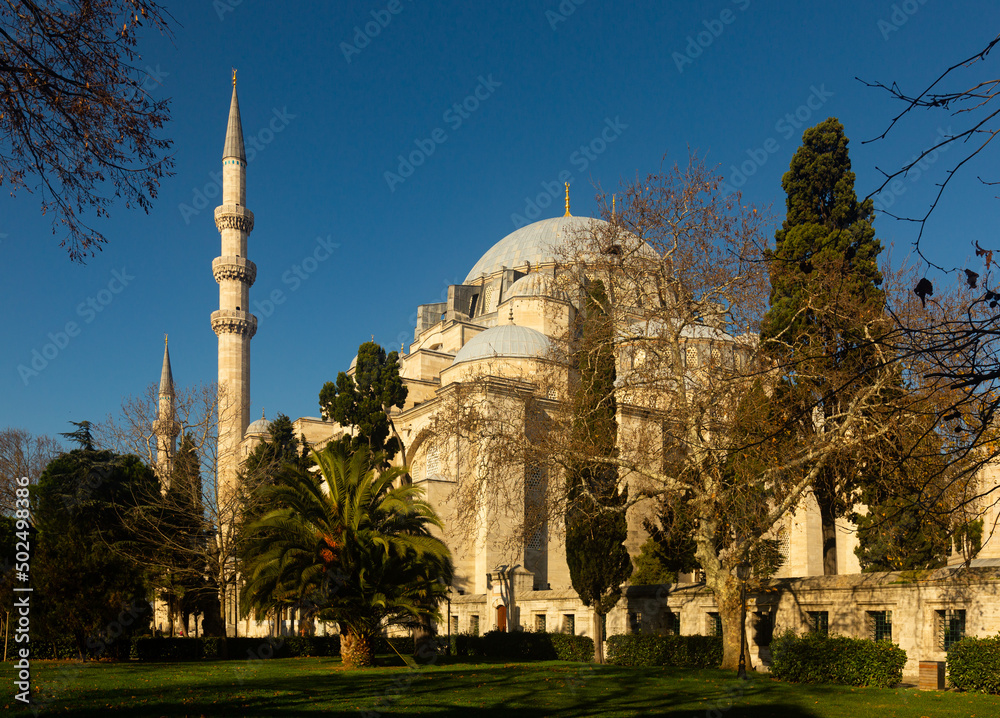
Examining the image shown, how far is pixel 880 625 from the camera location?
49.5ft

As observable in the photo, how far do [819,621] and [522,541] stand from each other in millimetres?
6425

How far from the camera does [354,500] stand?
17.1 m

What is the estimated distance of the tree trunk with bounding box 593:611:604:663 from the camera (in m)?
19.2

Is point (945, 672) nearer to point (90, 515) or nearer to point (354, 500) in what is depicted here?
point (354, 500)

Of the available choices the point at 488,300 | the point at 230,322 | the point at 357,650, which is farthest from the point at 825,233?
the point at 230,322

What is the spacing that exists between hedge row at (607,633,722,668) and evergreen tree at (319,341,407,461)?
13570 mm

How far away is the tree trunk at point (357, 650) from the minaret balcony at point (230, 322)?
25.0 meters

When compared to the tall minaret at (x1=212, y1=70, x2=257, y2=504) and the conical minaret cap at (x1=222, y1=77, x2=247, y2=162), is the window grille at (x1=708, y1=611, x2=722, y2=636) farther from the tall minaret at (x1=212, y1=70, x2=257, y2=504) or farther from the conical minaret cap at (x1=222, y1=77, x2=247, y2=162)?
the conical minaret cap at (x1=222, y1=77, x2=247, y2=162)

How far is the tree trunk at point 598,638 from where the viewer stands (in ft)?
63.2

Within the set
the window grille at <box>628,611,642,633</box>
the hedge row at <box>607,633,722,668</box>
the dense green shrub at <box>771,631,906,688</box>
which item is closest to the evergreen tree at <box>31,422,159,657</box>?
the hedge row at <box>607,633,722,668</box>

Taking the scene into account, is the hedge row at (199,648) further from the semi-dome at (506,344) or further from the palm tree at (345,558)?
the semi-dome at (506,344)

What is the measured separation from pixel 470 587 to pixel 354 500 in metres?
14.0

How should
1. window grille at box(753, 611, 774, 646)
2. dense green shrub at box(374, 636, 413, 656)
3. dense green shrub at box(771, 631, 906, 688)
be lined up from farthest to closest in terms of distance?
dense green shrub at box(374, 636, 413, 656)
window grille at box(753, 611, 774, 646)
dense green shrub at box(771, 631, 906, 688)

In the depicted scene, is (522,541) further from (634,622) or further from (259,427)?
(259,427)
